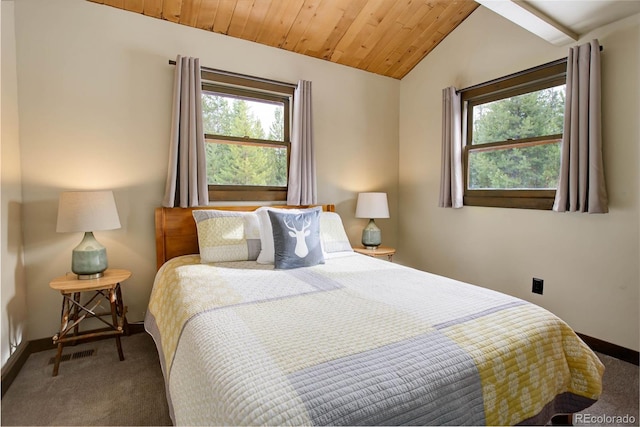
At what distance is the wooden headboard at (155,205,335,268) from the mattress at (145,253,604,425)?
0.94 metres

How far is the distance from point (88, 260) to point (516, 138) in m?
3.37

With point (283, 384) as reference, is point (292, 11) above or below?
above

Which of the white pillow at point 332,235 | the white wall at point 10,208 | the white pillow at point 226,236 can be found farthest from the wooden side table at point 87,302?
the white pillow at point 332,235

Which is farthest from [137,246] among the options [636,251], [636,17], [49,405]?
[636,17]

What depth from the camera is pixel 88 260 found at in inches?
84.1

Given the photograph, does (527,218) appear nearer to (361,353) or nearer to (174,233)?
(361,353)

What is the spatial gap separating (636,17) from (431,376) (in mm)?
2653

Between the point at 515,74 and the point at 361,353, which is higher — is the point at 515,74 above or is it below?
above

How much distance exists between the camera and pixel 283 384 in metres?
0.89

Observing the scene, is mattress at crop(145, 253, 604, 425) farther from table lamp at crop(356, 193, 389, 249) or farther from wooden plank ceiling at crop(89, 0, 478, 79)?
wooden plank ceiling at crop(89, 0, 478, 79)

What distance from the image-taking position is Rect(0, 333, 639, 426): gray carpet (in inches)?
63.4

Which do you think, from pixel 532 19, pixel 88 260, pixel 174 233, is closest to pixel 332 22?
pixel 532 19

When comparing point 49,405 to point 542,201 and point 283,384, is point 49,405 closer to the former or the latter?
point 283,384

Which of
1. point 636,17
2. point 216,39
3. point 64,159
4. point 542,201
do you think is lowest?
point 542,201
